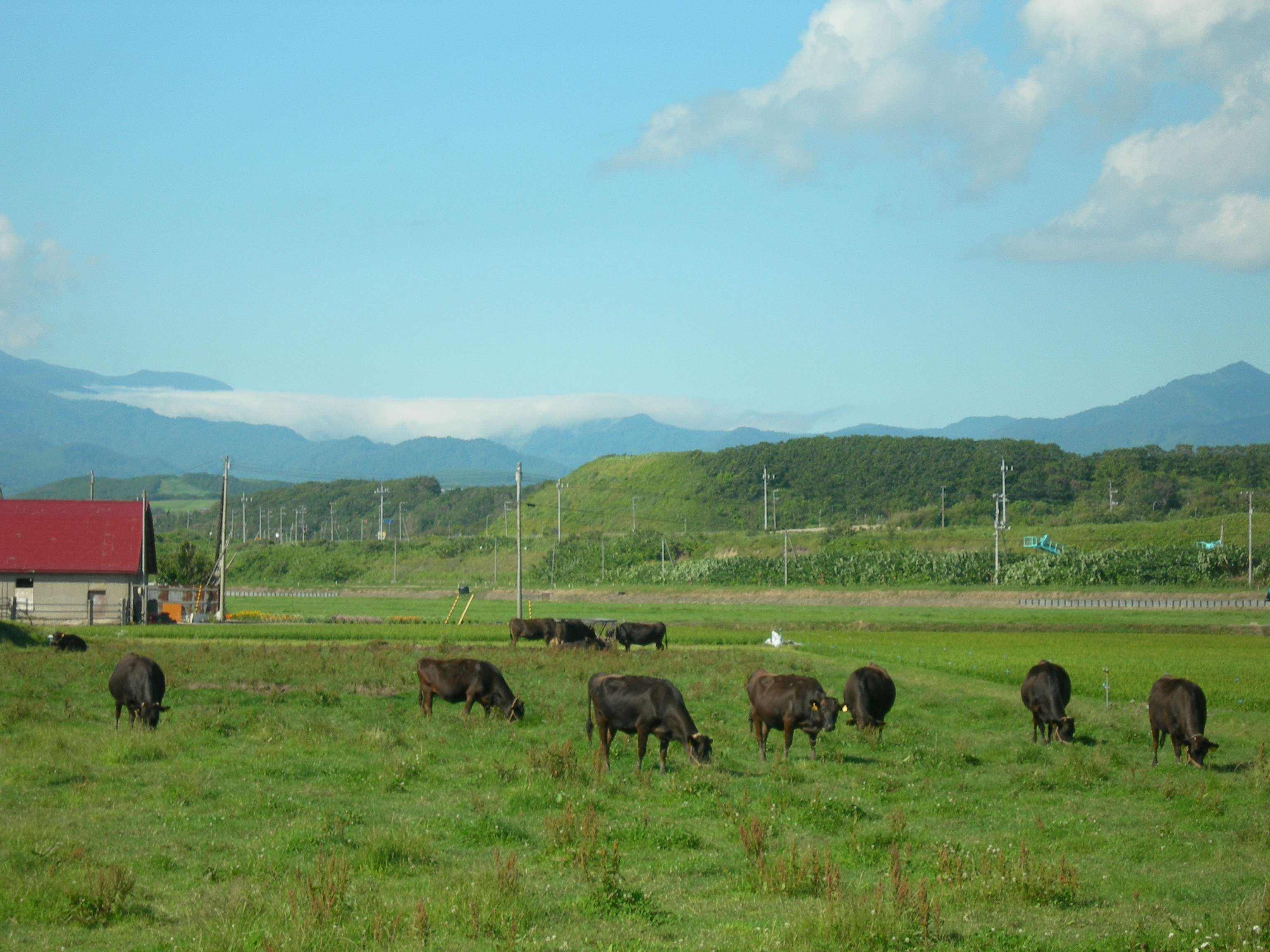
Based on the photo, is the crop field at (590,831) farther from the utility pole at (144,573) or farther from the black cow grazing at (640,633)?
the utility pole at (144,573)

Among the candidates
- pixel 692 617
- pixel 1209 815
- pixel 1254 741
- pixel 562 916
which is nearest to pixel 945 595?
pixel 692 617

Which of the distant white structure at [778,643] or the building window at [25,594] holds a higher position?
the building window at [25,594]

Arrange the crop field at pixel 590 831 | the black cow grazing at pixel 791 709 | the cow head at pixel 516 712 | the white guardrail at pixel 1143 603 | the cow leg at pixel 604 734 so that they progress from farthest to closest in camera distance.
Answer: the white guardrail at pixel 1143 603, the cow head at pixel 516 712, the black cow grazing at pixel 791 709, the cow leg at pixel 604 734, the crop field at pixel 590 831

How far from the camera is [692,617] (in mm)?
70250

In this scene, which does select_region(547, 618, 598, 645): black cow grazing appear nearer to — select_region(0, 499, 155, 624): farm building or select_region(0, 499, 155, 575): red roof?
select_region(0, 499, 155, 624): farm building

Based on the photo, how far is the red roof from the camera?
59625 millimetres

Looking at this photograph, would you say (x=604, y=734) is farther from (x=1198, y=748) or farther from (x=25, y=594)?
(x=25, y=594)

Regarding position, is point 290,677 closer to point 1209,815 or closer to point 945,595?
point 1209,815

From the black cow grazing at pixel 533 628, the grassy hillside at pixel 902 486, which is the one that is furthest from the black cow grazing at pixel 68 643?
the grassy hillside at pixel 902 486

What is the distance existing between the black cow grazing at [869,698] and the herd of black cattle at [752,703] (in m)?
0.02

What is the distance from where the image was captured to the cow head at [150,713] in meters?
21.3

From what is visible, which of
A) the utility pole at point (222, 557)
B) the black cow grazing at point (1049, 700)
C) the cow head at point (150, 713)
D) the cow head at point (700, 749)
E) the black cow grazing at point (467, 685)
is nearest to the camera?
the cow head at point (700, 749)

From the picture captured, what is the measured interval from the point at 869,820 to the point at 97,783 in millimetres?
10628

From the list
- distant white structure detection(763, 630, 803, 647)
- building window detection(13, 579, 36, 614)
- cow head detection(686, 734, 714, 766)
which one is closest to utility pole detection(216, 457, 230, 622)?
building window detection(13, 579, 36, 614)
